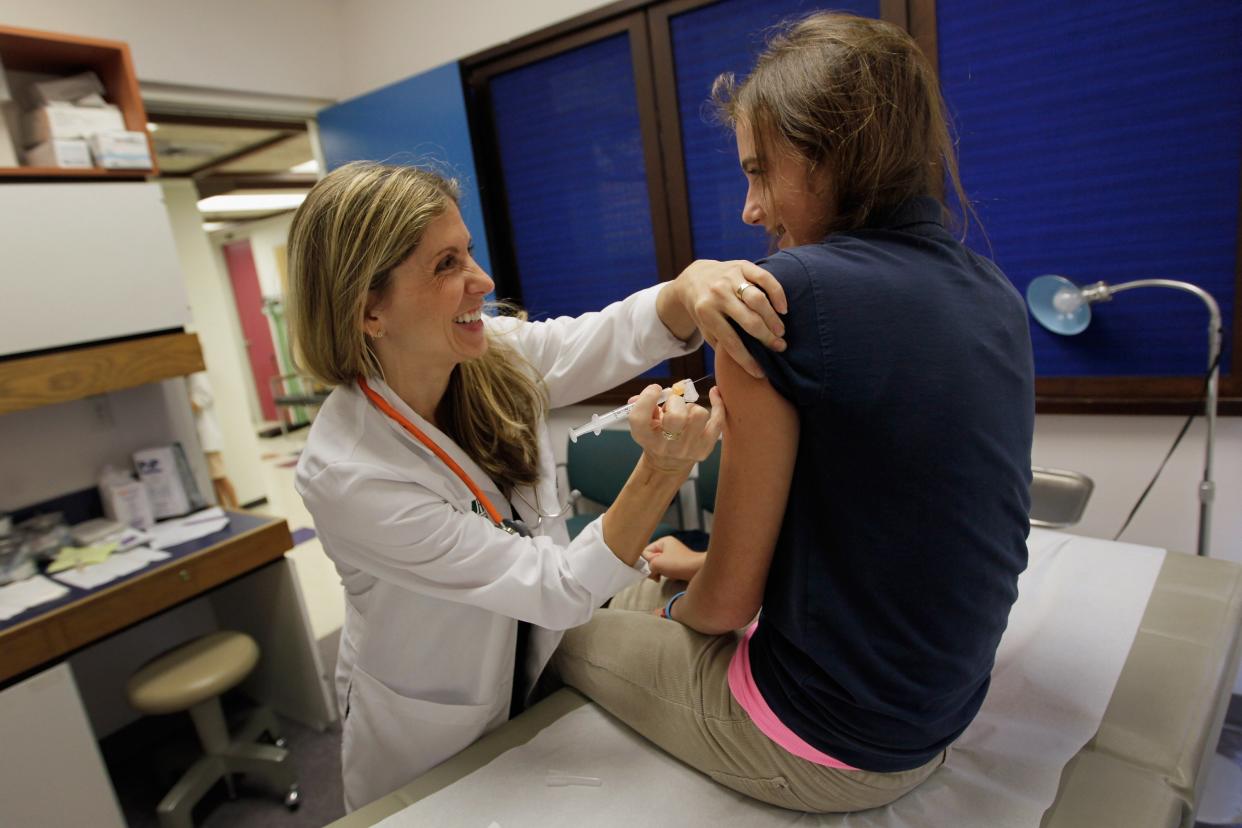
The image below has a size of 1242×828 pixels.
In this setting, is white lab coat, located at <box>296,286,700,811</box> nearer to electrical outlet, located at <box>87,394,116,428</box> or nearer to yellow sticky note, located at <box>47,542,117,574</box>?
yellow sticky note, located at <box>47,542,117,574</box>

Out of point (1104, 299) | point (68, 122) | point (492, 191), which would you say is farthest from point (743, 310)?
point (492, 191)

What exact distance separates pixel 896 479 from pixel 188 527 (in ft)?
7.76

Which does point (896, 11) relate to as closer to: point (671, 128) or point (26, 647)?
point (671, 128)

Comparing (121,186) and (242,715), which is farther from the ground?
(121,186)

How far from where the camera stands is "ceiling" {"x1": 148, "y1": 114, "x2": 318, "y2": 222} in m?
4.12

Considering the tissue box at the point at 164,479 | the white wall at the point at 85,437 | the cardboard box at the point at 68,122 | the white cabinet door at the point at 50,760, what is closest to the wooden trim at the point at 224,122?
the cardboard box at the point at 68,122

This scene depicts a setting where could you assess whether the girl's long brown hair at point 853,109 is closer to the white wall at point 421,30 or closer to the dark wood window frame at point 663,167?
the dark wood window frame at point 663,167

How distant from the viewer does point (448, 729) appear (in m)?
1.25

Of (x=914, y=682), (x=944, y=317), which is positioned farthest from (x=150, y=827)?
(x=944, y=317)

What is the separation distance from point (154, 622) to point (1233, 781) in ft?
11.0

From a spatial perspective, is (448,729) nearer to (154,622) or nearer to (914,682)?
(914,682)

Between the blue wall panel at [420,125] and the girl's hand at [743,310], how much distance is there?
2.32 meters

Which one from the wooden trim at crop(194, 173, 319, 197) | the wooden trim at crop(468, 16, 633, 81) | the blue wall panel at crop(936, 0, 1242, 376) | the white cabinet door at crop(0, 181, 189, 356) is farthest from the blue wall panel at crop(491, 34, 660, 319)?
the wooden trim at crop(194, 173, 319, 197)

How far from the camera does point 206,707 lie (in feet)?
7.18
